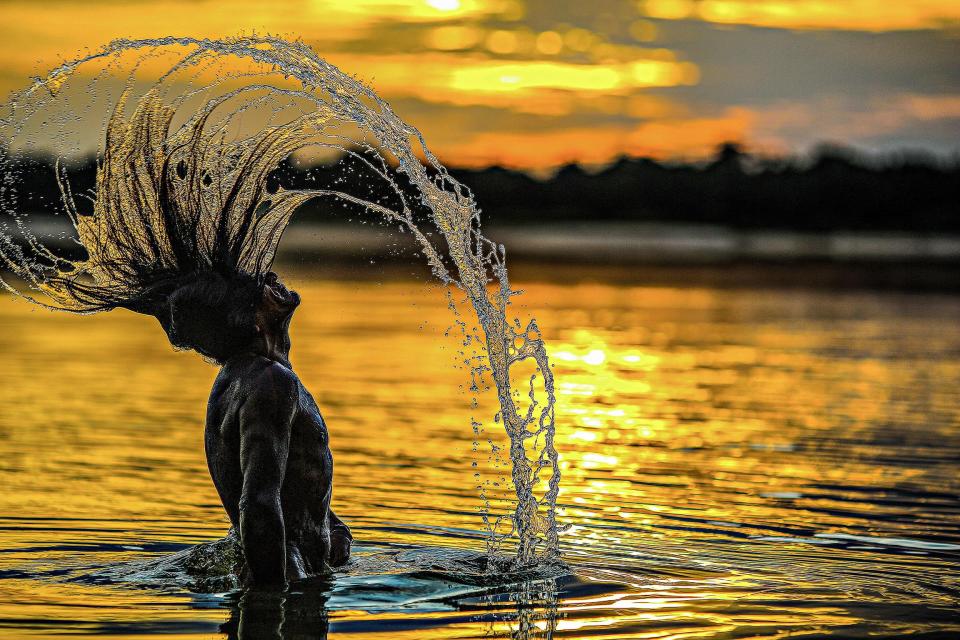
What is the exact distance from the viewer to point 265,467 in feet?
22.5

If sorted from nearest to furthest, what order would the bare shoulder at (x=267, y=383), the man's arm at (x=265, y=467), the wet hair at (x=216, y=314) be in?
the man's arm at (x=265, y=467)
the bare shoulder at (x=267, y=383)
the wet hair at (x=216, y=314)

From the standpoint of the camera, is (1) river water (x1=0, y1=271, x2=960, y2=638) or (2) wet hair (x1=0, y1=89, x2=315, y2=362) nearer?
(2) wet hair (x1=0, y1=89, x2=315, y2=362)

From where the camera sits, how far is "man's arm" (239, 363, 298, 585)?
6.79 meters

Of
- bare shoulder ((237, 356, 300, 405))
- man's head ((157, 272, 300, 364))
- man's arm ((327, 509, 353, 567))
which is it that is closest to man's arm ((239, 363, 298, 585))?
bare shoulder ((237, 356, 300, 405))

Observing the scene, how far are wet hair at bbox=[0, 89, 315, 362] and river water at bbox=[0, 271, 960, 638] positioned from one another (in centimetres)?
121

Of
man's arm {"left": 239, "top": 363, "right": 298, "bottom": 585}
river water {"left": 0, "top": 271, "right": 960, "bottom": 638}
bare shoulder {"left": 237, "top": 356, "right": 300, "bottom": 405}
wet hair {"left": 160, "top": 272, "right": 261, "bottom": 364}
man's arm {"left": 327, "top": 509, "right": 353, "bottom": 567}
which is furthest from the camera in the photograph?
river water {"left": 0, "top": 271, "right": 960, "bottom": 638}

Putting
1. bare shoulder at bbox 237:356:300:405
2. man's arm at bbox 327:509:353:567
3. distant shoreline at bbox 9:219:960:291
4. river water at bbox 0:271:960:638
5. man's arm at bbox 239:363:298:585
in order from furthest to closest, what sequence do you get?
distant shoreline at bbox 9:219:960:291 < river water at bbox 0:271:960:638 < man's arm at bbox 327:509:353:567 < bare shoulder at bbox 237:356:300:405 < man's arm at bbox 239:363:298:585

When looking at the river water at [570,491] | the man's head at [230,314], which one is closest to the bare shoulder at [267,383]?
the man's head at [230,314]

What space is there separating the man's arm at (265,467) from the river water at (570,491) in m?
0.48

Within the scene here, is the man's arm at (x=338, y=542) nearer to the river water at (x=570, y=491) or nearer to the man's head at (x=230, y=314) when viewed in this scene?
the river water at (x=570, y=491)

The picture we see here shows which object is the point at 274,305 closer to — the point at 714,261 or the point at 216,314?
the point at 216,314

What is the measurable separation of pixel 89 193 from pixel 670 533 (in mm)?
4457

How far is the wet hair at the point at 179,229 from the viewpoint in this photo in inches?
285

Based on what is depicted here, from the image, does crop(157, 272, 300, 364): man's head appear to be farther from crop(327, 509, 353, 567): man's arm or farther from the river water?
the river water
